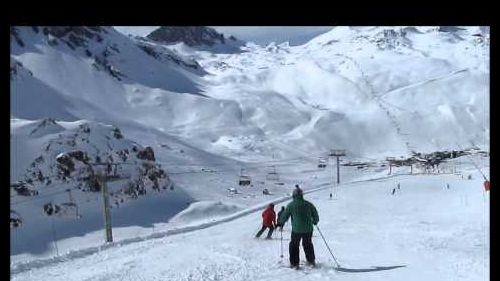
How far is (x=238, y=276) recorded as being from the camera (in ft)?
37.2

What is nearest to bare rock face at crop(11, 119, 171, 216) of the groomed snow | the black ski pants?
the groomed snow

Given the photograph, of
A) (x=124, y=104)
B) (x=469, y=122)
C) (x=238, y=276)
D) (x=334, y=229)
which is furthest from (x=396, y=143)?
(x=238, y=276)

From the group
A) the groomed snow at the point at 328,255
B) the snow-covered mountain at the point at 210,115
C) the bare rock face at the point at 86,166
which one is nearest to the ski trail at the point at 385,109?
the snow-covered mountain at the point at 210,115

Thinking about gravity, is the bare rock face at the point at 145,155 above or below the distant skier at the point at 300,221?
above

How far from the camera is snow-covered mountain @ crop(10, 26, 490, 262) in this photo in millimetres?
43444

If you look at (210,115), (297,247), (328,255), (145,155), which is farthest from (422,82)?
(297,247)

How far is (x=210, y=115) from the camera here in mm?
117625

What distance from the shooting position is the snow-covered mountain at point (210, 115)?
43444mm

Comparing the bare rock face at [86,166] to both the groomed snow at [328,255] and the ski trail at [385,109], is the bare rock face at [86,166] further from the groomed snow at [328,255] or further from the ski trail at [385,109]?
the ski trail at [385,109]

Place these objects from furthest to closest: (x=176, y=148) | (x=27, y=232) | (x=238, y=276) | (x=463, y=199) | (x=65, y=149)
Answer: (x=176, y=148) < (x=65, y=149) < (x=27, y=232) < (x=463, y=199) < (x=238, y=276)

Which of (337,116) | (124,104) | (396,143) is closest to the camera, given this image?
(124,104)

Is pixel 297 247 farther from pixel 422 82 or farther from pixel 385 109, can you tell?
pixel 422 82
